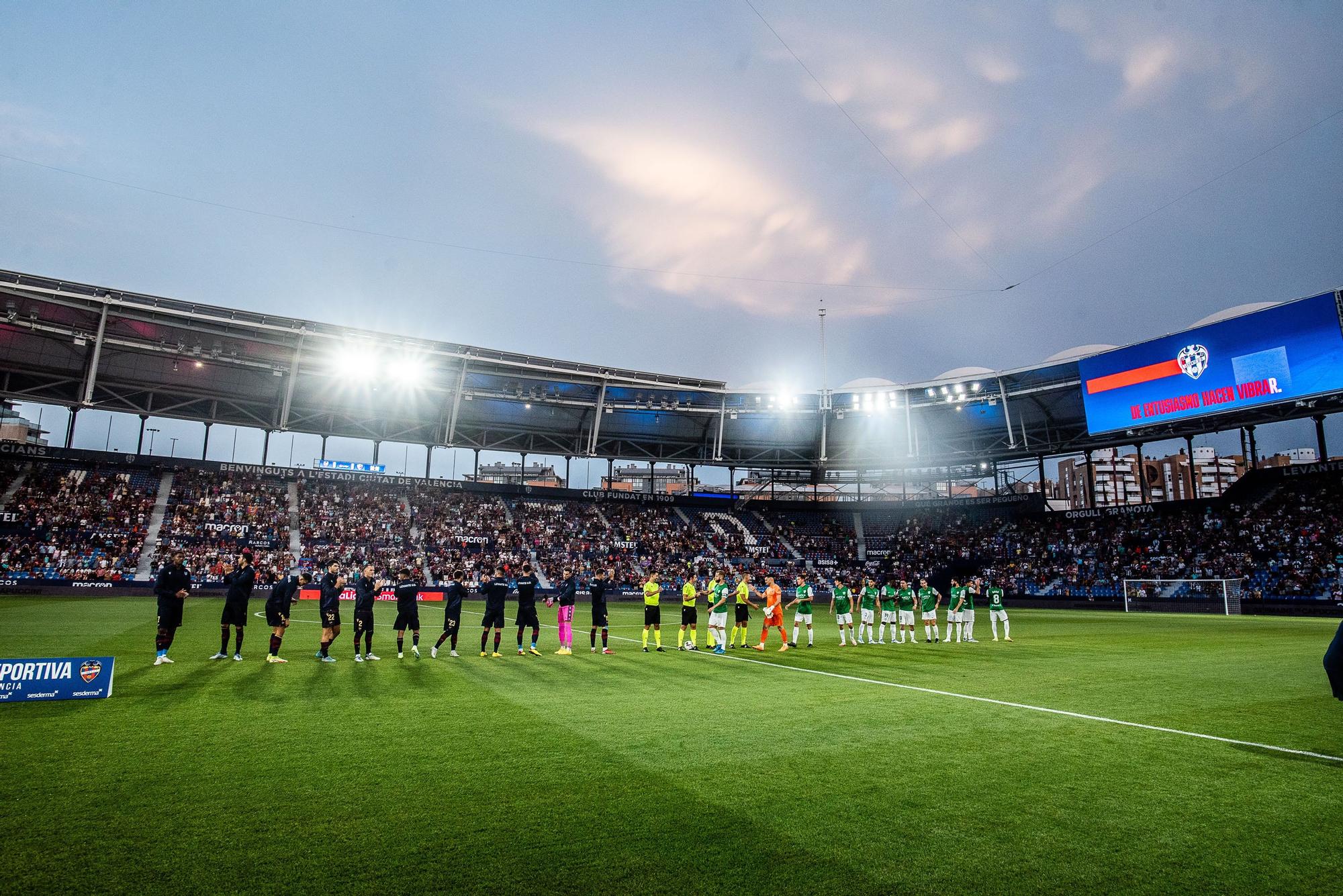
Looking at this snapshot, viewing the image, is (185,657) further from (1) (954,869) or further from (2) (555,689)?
(1) (954,869)

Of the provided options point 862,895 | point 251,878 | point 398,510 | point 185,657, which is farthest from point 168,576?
point 398,510

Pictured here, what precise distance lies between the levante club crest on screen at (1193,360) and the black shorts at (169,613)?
47.5m

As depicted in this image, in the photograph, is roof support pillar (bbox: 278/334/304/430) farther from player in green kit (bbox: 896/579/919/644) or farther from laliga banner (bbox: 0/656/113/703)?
player in green kit (bbox: 896/579/919/644)

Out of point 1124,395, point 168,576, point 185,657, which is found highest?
point 1124,395

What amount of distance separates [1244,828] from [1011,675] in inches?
356

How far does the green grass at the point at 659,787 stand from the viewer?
457cm

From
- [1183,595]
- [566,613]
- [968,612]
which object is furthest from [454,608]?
[1183,595]

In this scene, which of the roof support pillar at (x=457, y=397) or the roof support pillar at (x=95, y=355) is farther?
the roof support pillar at (x=457, y=397)

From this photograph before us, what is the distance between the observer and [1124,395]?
43.0 m

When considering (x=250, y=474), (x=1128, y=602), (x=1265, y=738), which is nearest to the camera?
(x=1265, y=738)

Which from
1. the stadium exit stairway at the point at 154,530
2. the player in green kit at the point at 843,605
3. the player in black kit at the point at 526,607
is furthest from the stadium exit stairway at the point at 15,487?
the player in green kit at the point at 843,605

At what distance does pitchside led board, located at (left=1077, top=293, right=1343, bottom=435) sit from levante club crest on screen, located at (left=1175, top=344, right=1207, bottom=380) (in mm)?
37

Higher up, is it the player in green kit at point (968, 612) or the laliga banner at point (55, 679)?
the player in green kit at point (968, 612)

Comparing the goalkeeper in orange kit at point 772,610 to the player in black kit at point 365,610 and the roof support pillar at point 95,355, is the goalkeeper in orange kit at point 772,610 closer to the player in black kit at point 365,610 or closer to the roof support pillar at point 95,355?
the player in black kit at point 365,610
